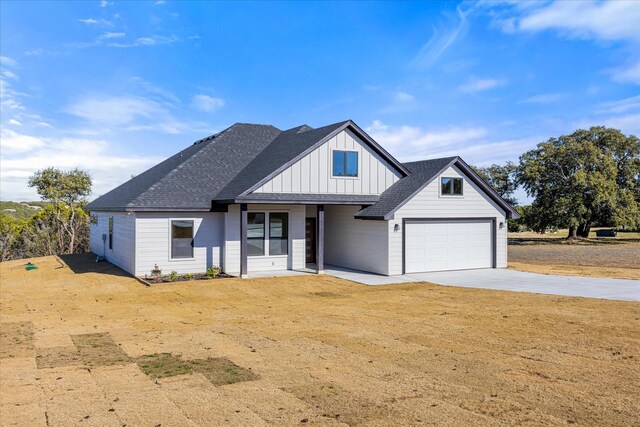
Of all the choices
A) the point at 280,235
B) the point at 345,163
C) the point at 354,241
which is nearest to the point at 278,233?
the point at 280,235

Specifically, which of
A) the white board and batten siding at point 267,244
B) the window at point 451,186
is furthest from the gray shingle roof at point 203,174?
the window at point 451,186

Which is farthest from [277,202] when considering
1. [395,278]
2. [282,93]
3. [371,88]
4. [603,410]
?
[603,410]

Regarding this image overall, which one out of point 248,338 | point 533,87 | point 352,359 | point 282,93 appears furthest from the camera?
point 282,93

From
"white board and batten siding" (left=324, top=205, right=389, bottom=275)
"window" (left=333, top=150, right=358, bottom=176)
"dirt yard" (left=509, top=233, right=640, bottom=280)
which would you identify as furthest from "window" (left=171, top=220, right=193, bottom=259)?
"dirt yard" (left=509, top=233, right=640, bottom=280)

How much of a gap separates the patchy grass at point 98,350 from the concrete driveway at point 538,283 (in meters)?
12.0

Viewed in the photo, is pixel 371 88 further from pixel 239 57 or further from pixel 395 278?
pixel 395 278

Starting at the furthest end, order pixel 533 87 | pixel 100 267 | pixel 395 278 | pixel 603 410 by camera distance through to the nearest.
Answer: pixel 100 267 → pixel 533 87 → pixel 395 278 → pixel 603 410

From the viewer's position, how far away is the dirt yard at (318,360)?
5.96 meters

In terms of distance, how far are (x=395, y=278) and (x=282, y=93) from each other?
13627 millimetres

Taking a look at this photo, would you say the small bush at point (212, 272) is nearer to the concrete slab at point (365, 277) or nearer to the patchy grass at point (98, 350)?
the concrete slab at point (365, 277)

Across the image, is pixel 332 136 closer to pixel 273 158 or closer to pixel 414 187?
pixel 273 158

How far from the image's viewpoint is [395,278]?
19.2 metres

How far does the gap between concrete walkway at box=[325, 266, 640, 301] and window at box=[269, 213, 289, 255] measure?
2238mm

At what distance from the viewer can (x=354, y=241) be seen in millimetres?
22234
